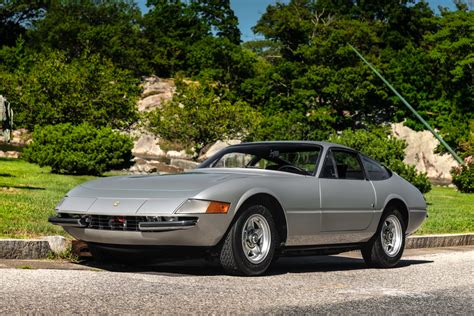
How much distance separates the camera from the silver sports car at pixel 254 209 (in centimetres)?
718

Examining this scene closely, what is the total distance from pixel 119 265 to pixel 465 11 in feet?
212

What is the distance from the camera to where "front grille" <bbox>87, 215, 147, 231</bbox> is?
7.21 metres

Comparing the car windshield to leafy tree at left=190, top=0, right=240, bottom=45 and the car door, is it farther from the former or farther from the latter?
leafy tree at left=190, top=0, right=240, bottom=45

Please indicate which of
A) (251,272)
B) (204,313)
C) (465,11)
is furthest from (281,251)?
(465,11)

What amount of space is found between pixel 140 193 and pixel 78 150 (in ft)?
74.2

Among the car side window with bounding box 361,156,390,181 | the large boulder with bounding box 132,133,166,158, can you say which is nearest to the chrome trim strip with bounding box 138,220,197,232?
the car side window with bounding box 361,156,390,181

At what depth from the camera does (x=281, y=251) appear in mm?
7902

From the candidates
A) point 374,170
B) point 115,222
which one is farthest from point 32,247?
point 374,170

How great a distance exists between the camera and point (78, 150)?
96.7ft

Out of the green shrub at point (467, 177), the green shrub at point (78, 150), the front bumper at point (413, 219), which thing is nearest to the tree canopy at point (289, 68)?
the green shrub at point (467, 177)

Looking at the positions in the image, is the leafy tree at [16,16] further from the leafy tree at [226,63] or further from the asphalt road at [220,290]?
the asphalt road at [220,290]

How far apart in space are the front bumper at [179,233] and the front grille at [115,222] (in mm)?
49

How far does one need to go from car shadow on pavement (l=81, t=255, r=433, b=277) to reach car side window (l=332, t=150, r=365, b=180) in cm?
110

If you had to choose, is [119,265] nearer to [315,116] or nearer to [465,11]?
[315,116]
